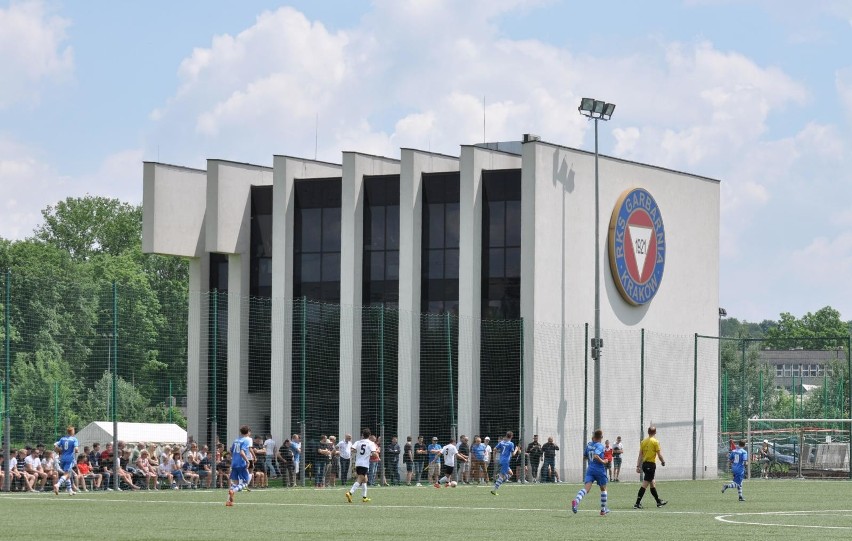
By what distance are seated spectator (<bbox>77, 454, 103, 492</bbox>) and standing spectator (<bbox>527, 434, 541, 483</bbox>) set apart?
15.0 m

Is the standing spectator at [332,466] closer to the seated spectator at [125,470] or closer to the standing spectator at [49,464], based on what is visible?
the seated spectator at [125,470]

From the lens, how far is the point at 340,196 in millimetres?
54531

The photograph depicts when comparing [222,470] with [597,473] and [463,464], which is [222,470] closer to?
[463,464]

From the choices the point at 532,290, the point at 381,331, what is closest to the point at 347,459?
the point at 381,331

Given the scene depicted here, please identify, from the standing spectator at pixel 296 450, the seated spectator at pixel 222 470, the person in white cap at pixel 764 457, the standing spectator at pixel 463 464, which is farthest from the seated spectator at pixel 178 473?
the person in white cap at pixel 764 457

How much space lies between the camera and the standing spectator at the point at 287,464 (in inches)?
1750

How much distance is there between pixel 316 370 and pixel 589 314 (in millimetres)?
10138

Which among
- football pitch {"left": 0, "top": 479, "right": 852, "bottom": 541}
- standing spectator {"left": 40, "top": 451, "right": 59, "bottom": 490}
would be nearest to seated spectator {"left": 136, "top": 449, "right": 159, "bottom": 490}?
football pitch {"left": 0, "top": 479, "right": 852, "bottom": 541}

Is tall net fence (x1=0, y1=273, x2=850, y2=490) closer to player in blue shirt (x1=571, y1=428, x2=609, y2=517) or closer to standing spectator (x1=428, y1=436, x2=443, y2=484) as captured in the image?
standing spectator (x1=428, y1=436, x2=443, y2=484)

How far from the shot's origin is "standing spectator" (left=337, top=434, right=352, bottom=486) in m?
44.6

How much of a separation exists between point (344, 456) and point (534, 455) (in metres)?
7.12

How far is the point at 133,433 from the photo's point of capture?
56312 mm

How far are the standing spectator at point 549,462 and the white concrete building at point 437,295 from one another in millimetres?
1193

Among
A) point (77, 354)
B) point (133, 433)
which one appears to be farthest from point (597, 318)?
point (133, 433)
